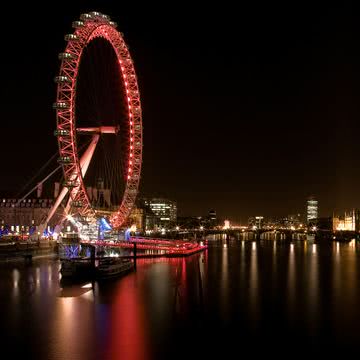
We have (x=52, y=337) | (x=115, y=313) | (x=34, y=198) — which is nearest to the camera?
(x=52, y=337)

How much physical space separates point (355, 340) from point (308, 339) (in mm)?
1582

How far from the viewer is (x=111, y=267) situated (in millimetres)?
33156

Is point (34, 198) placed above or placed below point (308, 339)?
above

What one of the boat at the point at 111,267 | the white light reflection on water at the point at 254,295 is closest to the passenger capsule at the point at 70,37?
the boat at the point at 111,267

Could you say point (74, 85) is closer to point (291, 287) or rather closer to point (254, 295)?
point (254, 295)

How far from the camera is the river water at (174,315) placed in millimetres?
17266

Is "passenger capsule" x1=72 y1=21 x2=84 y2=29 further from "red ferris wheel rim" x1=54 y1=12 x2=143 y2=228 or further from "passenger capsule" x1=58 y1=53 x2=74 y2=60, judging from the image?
"passenger capsule" x1=58 y1=53 x2=74 y2=60

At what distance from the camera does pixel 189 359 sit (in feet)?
52.6

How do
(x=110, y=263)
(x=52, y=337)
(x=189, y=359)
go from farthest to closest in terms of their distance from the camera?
(x=110, y=263), (x=52, y=337), (x=189, y=359)

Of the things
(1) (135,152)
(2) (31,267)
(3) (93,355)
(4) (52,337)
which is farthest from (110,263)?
(3) (93,355)

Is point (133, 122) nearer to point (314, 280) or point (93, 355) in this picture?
point (314, 280)

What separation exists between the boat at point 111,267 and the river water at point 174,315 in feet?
2.68

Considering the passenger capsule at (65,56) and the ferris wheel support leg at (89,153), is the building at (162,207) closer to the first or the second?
the ferris wheel support leg at (89,153)

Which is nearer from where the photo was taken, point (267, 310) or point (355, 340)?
point (355, 340)
